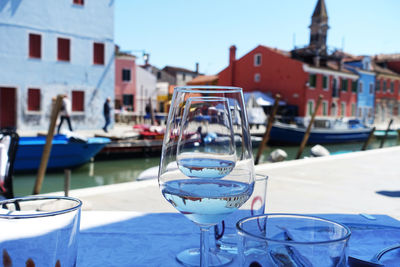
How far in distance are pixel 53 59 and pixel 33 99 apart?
2051 mm

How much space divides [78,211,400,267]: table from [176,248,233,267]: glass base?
0.05 ft

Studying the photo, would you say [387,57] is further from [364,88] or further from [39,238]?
[39,238]

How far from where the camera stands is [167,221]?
1.16m

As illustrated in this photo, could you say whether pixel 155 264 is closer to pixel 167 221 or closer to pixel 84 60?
pixel 167 221

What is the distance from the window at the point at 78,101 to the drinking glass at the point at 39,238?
19.5 meters

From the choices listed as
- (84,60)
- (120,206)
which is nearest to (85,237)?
(120,206)

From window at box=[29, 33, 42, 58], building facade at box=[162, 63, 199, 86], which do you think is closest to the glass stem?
window at box=[29, 33, 42, 58]

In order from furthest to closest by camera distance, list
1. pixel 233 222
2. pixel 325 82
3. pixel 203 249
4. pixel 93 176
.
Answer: pixel 325 82, pixel 93 176, pixel 233 222, pixel 203 249

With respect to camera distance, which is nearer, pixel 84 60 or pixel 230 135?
pixel 230 135

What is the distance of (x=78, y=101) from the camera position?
19.2 meters

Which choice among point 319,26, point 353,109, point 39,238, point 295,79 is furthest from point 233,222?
point 353,109

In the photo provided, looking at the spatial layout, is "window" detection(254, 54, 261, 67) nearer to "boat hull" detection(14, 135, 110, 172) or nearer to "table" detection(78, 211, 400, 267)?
"boat hull" detection(14, 135, 110, 172)

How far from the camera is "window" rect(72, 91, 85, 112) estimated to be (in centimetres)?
1914

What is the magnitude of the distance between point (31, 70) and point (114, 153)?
6278 millimetres
